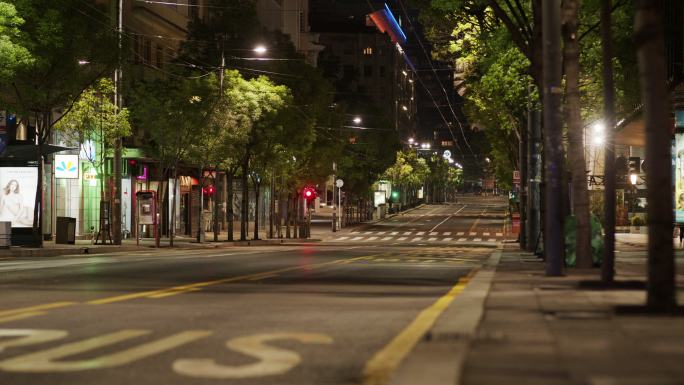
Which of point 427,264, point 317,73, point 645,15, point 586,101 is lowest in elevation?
point 427,264

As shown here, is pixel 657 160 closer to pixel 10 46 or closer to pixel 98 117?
pixel 10 46

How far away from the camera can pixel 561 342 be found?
8.40 m

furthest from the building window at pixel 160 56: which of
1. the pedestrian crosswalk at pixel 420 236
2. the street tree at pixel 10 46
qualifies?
the street tree at pixel 10 46

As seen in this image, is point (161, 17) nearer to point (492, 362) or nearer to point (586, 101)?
point (586, 101)

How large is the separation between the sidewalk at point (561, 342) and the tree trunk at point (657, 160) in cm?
40

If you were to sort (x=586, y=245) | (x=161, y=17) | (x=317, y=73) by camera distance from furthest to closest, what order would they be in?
1. (x=317, y=73)
2. (x=161, y=17)
3. (x=586, y=245)

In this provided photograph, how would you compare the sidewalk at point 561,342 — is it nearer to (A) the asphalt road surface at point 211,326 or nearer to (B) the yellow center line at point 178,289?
(A) the asphalt road surface at point 211,326

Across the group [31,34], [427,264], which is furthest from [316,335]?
[31,34]

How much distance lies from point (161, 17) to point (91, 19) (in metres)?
21.4

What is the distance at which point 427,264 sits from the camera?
26922 millimetres

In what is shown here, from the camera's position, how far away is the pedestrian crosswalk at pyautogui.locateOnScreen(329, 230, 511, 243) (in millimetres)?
70875

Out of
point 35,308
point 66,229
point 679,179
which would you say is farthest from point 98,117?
point 35,308

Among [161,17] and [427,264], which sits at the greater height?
[161,17]

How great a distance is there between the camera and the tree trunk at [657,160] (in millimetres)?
10289
